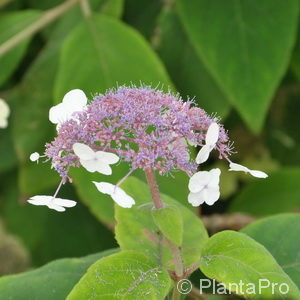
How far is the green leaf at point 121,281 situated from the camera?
628 mm

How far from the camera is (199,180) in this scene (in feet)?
1.88

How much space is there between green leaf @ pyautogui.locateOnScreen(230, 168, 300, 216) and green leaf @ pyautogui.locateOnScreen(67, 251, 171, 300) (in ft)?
2.58

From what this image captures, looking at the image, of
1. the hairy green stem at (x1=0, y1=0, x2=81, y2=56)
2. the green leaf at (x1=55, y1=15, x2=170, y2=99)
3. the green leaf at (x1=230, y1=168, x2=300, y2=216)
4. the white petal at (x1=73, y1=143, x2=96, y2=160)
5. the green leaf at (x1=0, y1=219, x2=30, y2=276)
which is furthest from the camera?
the green leaf at (x1=0, y1=219, x2=30, y2=276)

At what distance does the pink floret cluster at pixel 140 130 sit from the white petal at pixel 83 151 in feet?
0.06

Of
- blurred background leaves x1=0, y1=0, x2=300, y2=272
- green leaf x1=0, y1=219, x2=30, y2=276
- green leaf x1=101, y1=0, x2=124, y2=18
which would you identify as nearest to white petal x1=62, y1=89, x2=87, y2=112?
blurred background leaves x1=0, y1=0, x2=300, y2=272

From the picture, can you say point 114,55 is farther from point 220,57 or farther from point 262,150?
point 262,150

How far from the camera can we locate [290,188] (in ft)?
4.71

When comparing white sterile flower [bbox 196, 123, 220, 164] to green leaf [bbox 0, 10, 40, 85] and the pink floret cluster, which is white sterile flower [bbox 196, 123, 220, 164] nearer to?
the pink floret cluster

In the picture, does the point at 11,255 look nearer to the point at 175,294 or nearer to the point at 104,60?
the point at 104,60

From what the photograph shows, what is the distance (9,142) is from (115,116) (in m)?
0.92

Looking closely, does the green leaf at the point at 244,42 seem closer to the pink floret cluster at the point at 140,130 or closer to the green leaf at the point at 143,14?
the green leaf at the point at 143,14

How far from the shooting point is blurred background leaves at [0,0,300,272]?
1210 millimetres

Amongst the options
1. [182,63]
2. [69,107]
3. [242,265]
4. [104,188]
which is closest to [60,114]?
[69,107]

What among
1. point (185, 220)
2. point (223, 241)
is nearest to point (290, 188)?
point (185, 220)
